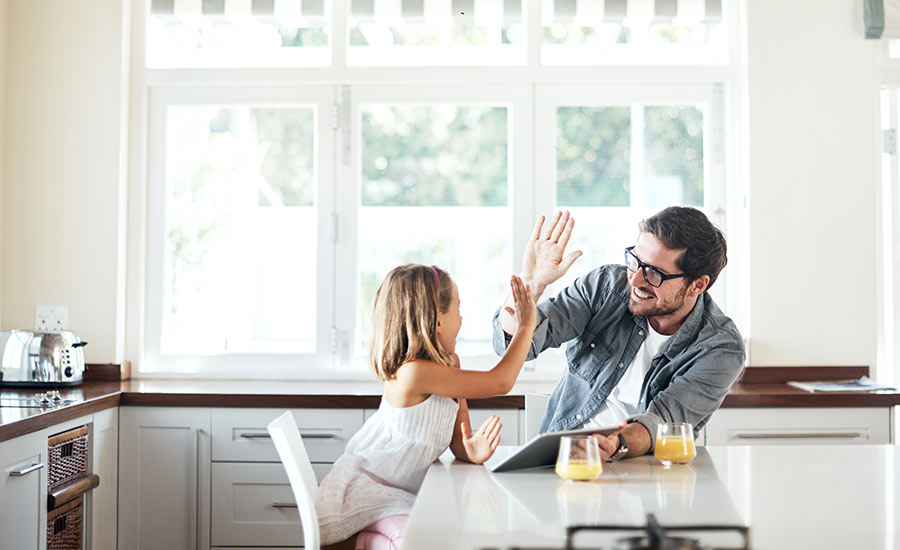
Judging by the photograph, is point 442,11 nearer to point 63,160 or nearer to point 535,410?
point 63,160

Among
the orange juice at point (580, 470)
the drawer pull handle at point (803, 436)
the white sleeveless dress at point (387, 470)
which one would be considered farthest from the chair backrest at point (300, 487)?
the drawer pull handle at point (803, 436)

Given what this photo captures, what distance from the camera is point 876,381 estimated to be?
3562 millimetres

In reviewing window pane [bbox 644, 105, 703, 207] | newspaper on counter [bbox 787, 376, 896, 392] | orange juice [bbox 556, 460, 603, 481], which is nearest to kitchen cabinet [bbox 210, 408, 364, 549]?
orange juice [bbox 556, 460, 603, 481]

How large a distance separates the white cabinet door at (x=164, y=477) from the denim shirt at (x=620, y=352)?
1.42 meters

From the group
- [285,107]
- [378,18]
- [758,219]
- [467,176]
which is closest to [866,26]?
[758,219]

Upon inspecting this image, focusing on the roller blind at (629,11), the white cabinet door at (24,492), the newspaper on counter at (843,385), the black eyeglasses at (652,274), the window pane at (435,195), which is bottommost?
the white cabinet door at (24,492)

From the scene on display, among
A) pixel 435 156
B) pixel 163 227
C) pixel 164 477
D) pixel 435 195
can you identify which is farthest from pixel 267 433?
pixel 435 156

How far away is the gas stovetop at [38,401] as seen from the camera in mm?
2717

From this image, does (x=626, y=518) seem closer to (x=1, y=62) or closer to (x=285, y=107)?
(x=285, y=107)

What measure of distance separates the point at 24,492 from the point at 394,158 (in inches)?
74.0

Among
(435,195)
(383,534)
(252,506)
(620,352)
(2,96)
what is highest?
(2,96)

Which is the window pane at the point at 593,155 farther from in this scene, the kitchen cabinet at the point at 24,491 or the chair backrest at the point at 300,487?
the kitchen cabinet at the point at 24,491

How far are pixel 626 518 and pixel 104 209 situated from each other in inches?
110

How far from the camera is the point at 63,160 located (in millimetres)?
3568
